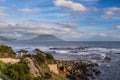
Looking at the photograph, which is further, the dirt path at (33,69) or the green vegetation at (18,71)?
the dirt path at (33,69)

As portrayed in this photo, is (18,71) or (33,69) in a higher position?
(18,71)

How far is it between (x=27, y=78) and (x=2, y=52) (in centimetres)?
1371

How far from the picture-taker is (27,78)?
25797 mm

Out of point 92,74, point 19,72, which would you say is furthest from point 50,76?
point 92,74

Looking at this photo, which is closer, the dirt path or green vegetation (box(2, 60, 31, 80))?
green vegetation (box(2, 60, 31, 80))

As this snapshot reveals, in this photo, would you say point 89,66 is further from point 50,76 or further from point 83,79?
point 50,76

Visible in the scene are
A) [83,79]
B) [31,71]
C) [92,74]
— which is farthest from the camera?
[92,74]

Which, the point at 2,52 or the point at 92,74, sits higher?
the point at 2,52

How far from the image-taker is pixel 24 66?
91.9ft

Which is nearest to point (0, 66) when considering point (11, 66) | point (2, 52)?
point (11, 66)

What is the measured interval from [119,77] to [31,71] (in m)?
18.9

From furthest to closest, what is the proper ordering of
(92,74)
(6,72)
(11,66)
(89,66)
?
(89,66), (92,74), (11,66), (6,72)

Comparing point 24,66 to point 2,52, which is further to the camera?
point 2,52

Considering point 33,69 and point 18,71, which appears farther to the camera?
point 33,69
